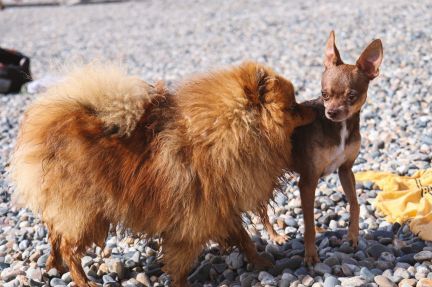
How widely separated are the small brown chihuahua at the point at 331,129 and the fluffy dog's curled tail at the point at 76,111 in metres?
1.08

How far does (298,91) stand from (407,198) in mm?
3889

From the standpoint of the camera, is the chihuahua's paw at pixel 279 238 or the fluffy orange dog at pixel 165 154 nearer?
the fluffy orange dog at pixel 165 154

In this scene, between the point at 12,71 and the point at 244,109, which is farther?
the point at 12,71

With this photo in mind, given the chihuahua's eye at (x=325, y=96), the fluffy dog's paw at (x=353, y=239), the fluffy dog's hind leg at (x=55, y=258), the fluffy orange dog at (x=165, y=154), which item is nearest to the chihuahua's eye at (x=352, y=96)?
the chihuahua's eye at (x=325, y=96)

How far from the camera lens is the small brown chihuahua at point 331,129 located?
355 cm

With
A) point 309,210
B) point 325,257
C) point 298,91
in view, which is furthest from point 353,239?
point 298,91

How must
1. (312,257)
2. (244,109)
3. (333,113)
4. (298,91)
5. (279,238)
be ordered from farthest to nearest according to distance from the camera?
1. (298,91)
2. (279,238)
3. (312,257)
4. (333,113)
5. (244,109)

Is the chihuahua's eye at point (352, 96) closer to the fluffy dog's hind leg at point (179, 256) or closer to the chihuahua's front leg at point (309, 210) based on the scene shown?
the chihuahua's front leg at point (309, 210)

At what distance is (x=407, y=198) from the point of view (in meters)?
4.58

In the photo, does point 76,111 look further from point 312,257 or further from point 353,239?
point 353,239

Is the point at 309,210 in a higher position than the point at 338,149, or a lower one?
lower

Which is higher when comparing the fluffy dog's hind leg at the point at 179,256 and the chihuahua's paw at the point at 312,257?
the fluffy dog's hind leg at the point at 179,256

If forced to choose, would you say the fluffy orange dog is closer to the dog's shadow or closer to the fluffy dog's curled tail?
the fluffy dog's curled tail

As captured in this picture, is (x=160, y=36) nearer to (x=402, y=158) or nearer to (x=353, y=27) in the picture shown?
(x=353, y=27)
